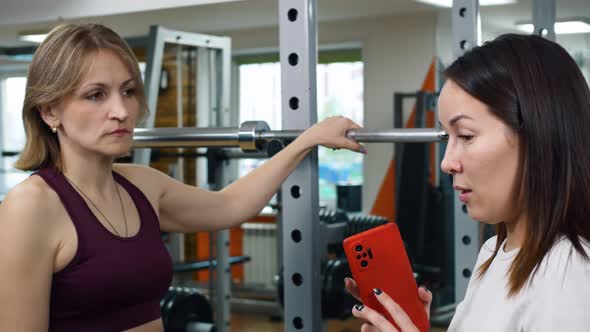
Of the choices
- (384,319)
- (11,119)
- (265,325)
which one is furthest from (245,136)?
(11,119)

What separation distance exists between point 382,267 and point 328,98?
536cm

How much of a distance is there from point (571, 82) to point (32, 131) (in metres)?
0.95

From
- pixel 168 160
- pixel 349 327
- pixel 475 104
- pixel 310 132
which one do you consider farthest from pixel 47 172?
pixel 349 327

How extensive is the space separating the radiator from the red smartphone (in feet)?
17.5

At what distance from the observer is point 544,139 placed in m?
0.83

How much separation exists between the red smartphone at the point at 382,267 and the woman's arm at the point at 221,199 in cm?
39

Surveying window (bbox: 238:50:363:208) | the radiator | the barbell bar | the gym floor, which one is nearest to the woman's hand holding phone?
the barbell bar

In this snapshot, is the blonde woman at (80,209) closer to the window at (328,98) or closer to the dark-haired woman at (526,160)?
the dark-haired woman at (526,160)

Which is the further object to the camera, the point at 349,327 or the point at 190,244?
the point at 190,244

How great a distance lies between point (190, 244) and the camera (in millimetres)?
5703

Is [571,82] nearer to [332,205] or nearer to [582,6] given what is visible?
[582,6]

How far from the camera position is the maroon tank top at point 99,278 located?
1.24 meters

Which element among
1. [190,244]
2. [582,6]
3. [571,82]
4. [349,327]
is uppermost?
[582,6]

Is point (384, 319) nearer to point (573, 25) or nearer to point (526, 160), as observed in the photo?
point (526, 160)
